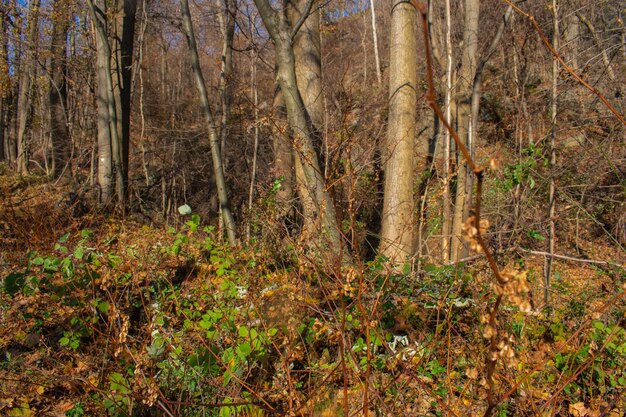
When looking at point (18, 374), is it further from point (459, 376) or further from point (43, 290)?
point (459, 376)

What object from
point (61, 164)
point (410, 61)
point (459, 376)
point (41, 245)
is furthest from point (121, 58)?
point (61, 164)

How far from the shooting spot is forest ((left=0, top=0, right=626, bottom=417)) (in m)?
2.54

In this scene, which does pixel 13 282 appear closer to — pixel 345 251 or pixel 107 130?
pixel 345 251

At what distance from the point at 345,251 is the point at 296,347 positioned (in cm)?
164

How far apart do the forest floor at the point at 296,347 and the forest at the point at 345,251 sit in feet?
0.08

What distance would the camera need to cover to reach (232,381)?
2.82 m

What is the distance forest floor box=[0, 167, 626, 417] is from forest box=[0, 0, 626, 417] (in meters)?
0.02

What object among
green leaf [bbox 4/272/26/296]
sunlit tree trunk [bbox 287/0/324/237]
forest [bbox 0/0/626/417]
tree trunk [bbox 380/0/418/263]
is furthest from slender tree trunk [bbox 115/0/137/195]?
tree trunk [bbox 380/0/418/263]

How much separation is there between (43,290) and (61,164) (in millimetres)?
13188

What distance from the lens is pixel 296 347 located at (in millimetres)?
2930

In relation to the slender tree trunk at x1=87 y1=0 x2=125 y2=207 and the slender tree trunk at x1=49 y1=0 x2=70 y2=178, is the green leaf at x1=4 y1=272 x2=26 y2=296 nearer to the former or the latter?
the slender tree trunk at x1=87 y1=0 x2=125 y2=207

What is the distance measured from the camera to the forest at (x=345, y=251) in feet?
8.32

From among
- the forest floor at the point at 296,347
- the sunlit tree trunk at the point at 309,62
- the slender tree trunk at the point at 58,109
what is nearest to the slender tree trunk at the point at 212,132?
the sunlit tree trunk at the point at 309,62

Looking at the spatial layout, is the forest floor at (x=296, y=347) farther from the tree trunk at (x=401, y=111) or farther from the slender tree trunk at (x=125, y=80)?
the slender tree trunk at (x=125, y=80)
